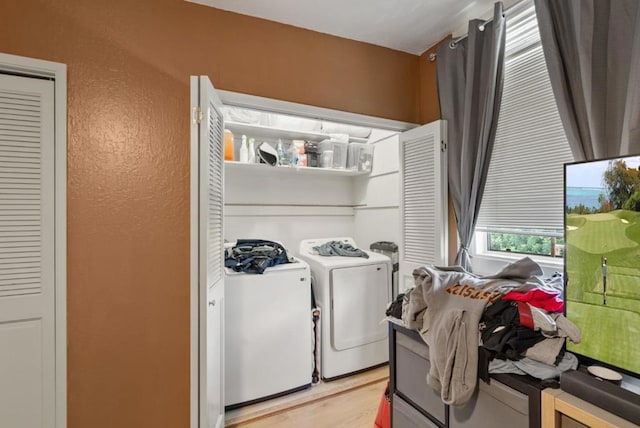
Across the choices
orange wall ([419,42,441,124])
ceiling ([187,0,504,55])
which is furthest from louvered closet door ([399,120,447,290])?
ceiling ([187,0,504,55])

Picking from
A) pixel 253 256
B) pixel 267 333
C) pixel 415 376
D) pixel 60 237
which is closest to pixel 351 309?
pixel 267 333

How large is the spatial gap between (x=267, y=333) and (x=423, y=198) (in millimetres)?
1574

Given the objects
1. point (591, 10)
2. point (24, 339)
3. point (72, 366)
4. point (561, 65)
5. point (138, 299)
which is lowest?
point (72, 366)

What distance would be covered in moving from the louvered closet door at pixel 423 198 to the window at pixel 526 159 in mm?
290

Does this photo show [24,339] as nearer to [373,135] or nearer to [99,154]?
[99,154]

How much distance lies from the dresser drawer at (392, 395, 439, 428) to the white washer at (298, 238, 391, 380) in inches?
42.1

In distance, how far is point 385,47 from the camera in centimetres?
234

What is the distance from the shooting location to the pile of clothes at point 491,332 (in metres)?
0.94

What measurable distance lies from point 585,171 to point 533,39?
115 centimetres

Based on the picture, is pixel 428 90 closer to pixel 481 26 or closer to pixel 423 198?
pixel 481 26

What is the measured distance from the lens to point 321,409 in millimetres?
2205

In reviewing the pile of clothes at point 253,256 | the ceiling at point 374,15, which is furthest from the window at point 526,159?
the pile of clothes at point 253,256

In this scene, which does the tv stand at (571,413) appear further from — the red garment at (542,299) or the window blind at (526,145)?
the window blind at (526,145)

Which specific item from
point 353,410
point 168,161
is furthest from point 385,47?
point 353,410
